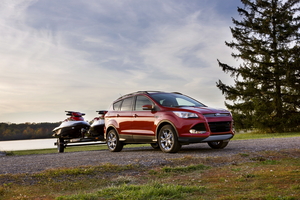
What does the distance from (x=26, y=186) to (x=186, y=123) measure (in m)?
5.06

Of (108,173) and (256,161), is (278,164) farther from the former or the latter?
(108,173)

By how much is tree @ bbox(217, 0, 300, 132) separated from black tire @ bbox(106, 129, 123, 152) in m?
22.4

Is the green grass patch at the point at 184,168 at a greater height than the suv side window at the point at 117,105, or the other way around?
the suv side window at the point at 117,105

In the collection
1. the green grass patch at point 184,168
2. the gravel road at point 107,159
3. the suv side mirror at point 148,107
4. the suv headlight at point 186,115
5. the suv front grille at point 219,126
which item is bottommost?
the green grass patch at point 184,168

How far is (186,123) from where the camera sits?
9945mm

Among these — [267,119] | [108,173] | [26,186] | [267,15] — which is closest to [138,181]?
[108,173]

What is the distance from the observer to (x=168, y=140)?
1035 cm

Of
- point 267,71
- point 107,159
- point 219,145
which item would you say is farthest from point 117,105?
point 267,71

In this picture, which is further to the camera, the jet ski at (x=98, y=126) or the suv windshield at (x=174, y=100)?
the jet ski at (x=98, y=126)

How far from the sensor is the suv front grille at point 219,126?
398 inches

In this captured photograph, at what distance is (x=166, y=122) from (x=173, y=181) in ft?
13.8

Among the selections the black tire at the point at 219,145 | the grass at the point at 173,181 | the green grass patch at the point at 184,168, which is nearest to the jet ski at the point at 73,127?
the black tire at the point at 219,145

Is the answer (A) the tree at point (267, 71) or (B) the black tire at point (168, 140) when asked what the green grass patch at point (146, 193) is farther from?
(A) the tree at point (267, 71)

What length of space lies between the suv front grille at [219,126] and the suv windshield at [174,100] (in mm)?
1192
